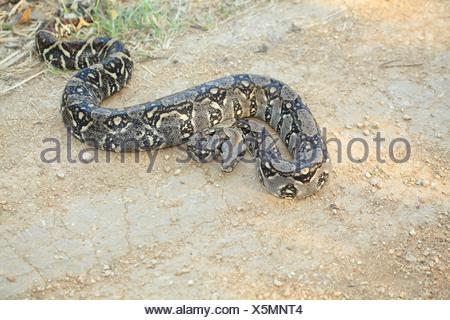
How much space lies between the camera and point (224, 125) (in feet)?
29.6

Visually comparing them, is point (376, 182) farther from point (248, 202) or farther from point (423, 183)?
point (248, 202)

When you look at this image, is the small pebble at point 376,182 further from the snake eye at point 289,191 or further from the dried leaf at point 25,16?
the dried leaf at point 25,16

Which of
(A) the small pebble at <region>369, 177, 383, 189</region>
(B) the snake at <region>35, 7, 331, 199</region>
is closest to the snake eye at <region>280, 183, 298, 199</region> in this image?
(B) the snake at <region>35, 7, 331, 199</region>

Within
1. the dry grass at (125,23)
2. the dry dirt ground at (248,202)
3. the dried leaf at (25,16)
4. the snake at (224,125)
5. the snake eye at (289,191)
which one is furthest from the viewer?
the dried leaf at (25,16)

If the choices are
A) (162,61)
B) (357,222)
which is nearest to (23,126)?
(162,61)

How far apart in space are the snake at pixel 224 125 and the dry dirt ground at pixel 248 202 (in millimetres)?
235

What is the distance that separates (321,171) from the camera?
309 inches

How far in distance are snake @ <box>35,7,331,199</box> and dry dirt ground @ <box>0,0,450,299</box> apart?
24 cm

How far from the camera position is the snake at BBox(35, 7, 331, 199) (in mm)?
7918

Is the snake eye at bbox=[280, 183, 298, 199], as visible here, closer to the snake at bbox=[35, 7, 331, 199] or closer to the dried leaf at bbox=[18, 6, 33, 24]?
the snake at bbox=[35, 7, 331, 199]

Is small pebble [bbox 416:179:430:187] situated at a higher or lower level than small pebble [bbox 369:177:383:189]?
higher

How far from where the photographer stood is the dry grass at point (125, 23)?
1059cm

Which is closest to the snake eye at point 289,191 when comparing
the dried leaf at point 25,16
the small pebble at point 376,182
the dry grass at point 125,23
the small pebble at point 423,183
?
the small pebble at point 376,182
